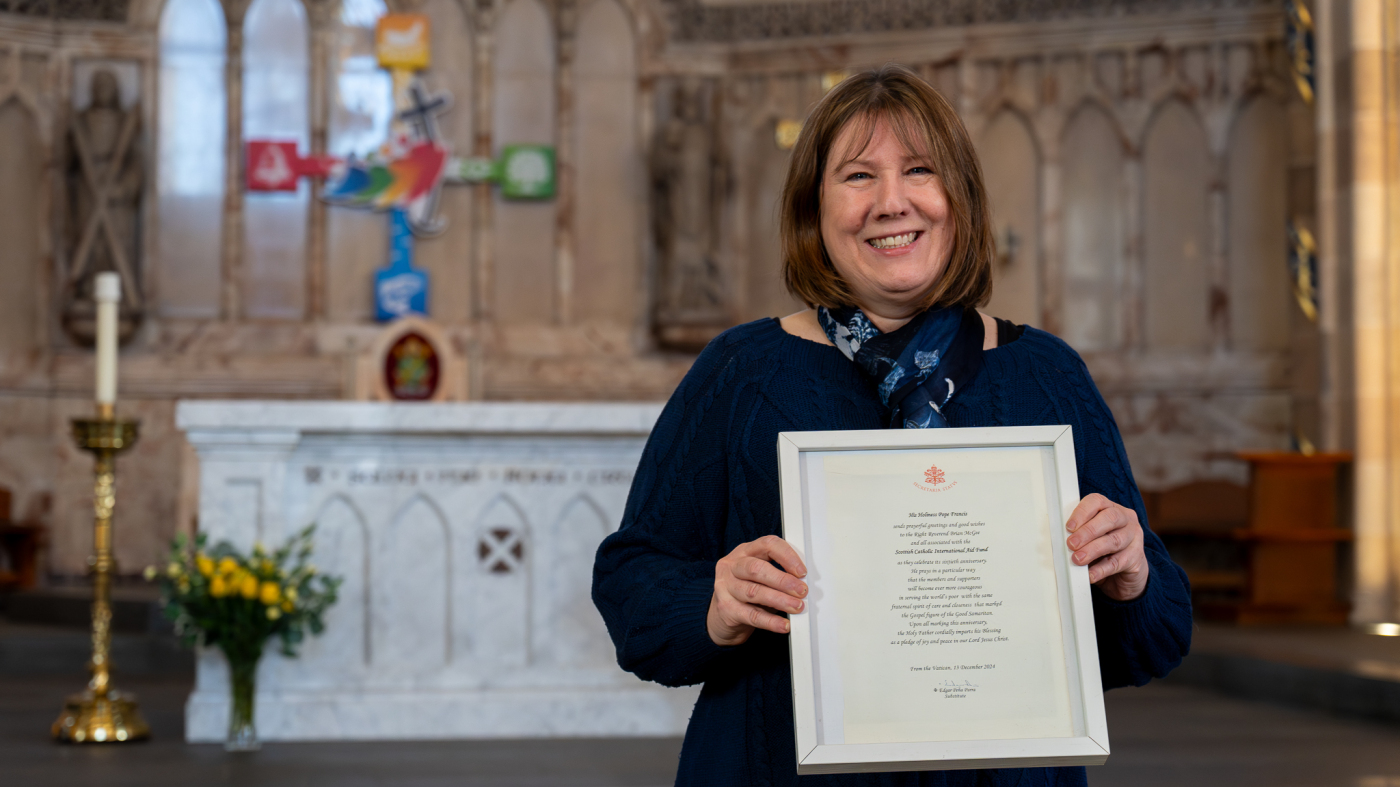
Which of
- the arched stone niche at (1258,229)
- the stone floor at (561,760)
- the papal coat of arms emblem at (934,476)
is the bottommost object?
the stone floor at (561,760)

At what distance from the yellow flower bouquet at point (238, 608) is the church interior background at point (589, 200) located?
468 centimetres

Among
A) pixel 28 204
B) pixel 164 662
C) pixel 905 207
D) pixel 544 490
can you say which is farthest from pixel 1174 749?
pixel 28 204

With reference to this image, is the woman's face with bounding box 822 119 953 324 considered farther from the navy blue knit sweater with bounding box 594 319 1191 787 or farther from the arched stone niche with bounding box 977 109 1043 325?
the arched stone niche with bounding box 977 109 1043 325

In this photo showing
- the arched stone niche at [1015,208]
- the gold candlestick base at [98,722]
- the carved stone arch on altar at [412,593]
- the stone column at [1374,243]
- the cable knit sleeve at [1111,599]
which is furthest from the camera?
the arched stone niche at [1015,208]

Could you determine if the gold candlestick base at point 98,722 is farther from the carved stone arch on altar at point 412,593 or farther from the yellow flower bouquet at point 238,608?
the carved stone arch on altar at point 412,593

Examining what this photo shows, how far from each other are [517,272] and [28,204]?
3.63 metres

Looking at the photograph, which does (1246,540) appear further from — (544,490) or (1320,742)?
(544,490)

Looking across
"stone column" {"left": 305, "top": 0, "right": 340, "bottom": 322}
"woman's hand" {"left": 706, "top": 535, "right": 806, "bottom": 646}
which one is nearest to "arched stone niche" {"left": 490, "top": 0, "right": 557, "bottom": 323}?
"stone column" {"left": 305, "top": 0, "right": 340, "bottom": 322}

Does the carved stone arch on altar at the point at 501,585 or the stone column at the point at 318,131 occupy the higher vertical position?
the stone column at the point at 318,131

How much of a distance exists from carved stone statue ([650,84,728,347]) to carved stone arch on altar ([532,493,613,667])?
17.2ft

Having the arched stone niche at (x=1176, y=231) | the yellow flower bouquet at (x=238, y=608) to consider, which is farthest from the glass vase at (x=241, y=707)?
the arched stone niche at (x=1176, y=231)

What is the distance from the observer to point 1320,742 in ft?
14.5

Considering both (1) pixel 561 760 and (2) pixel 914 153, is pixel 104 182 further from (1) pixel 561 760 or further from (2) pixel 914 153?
(2) pixel 914 153

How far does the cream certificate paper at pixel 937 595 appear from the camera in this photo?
1.26 m
